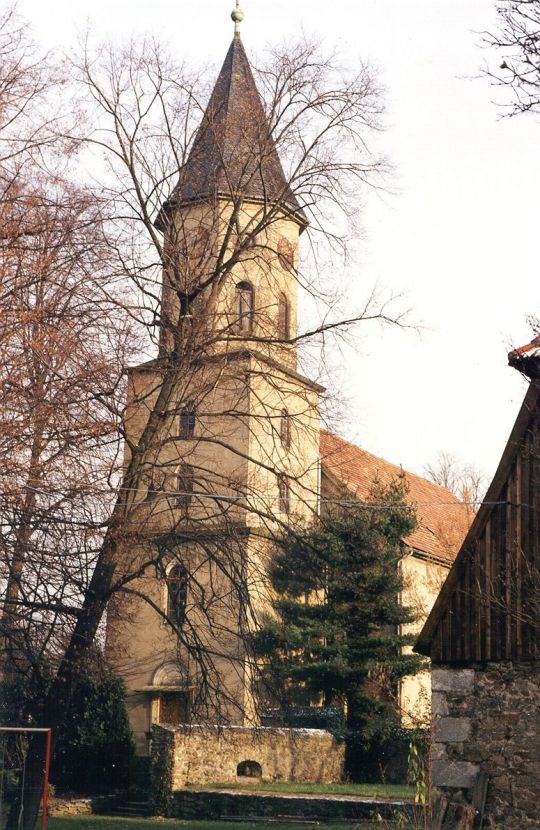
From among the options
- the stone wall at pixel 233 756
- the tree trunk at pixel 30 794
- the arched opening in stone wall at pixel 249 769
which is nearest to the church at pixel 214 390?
the tree trunk at pixel 30 794

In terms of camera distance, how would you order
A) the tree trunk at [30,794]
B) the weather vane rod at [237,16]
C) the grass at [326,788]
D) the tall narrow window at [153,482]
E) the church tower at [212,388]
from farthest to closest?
the weather vane rod at [237,16] → the grass at [326,788] → the tall narrow window at [153,482] → the church tower at [212,388] → the tree trunk at [30,794]

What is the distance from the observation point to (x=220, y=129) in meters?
20.3

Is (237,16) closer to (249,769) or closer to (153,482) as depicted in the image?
(153,482)

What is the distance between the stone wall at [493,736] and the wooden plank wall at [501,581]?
0.82 feet

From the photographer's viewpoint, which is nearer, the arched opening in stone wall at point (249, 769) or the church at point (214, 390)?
the church at point (214, 390)

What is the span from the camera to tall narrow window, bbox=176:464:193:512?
64.1ft

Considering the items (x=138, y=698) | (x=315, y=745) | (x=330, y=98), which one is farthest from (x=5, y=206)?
(x=138, y=698)

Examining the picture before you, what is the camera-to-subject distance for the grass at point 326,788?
978 inches

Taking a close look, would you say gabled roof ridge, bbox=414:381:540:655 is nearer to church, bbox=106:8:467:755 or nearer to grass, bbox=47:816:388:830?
church, bbox=106:8:467:755

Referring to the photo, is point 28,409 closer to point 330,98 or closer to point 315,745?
point 330,98

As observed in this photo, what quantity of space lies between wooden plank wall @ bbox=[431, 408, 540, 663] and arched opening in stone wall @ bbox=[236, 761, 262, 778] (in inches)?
570

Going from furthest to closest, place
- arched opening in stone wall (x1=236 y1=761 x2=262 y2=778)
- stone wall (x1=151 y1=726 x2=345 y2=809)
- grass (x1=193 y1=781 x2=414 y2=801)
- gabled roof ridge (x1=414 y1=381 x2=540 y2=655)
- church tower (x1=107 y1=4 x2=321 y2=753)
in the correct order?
arched opening in stone wall (x1=236 y1=761 x2=262 y2=778) < stone wall (x1=151 y1=726 x2=345 y2=809) < grass (x1=193 y1=781 x2=414 y2=801) < church tower (x1=107 y1=4 x2=321 y2=753) < gabled roof ridge (x1=414 y1=381 x2=540 y2=655)

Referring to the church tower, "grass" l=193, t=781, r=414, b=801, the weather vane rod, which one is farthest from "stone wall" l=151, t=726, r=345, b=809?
the weather vane rod

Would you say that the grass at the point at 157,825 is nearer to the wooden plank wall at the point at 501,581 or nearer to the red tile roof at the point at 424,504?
the wooden plank wall at the point at 501,581
